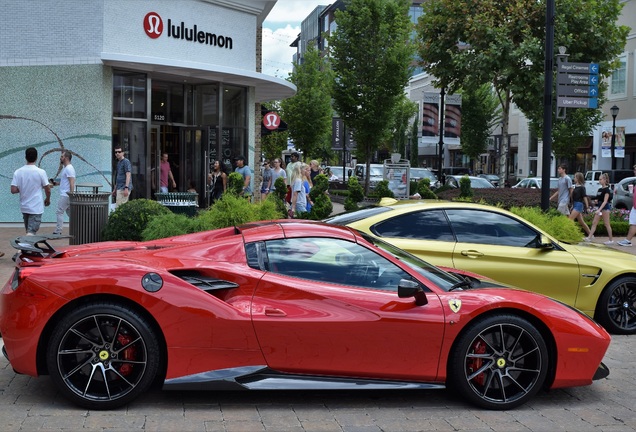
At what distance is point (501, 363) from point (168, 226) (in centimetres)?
675

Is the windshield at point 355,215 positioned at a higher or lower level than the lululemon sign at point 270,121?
lower

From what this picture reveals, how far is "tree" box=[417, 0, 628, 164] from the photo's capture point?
2817 centimetres

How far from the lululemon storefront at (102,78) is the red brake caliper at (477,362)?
1367 cm

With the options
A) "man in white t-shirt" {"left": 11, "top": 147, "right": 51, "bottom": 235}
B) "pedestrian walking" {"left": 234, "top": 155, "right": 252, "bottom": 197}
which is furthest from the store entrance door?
"man in white t-shirt" {"left": 11, "top": 147, "right": 51, "bottom": 235}

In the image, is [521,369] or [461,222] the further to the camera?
[461,222]

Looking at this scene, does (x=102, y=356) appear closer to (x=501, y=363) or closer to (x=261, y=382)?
(x=261, y=382)

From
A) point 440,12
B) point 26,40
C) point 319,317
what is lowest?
point 319,317

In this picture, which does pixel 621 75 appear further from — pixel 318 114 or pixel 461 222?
pixel 461 222

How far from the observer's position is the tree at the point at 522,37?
28172mm

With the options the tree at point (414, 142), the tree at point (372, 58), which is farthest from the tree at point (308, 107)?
the tree at point (414, 142)

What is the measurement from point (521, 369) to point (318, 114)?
47392 millimetres

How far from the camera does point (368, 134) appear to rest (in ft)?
126

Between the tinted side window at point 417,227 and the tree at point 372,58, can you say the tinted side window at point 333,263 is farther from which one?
the tree at point 372,58

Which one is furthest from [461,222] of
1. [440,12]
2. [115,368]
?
[440,12]
